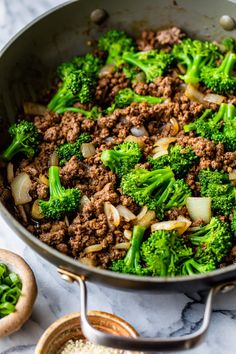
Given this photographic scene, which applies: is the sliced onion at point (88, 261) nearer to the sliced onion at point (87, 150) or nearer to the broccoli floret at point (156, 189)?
the broccoli floret at point (156, 189)

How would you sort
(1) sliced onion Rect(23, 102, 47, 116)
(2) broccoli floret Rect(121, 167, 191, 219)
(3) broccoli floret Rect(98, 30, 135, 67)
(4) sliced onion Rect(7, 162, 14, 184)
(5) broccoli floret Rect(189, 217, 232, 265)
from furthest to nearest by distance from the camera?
1. (3) broccoli floret Rect(98, 30, 135, 67)
2. (1) sliced onion Rect(23, 102, 47, 116)
3. (4) sliced onion Rect(7, 162, 14, 184)
4. (2) broccoli floret Rect(121, 167, 191, 219)
5. (5) broccoli floret Rect(189, 217, 232, 265)

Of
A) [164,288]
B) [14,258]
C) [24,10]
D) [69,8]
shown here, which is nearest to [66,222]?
[14,258]

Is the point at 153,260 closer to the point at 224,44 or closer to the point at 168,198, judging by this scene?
the point at 168,198

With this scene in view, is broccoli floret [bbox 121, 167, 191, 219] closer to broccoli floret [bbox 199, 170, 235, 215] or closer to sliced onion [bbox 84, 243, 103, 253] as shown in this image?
broccoli floret [bbox 199, 170, 235, 215]

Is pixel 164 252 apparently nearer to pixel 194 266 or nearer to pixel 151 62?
pixel 194 266

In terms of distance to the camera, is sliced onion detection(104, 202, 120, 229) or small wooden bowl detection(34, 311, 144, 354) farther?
sliced onion detection(104, 202, 120, 229)

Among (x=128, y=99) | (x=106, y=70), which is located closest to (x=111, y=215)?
(x=128, y=99)

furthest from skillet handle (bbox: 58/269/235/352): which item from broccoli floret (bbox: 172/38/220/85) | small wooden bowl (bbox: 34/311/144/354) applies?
broccoli floret (bbox: 172/38/220/85)
